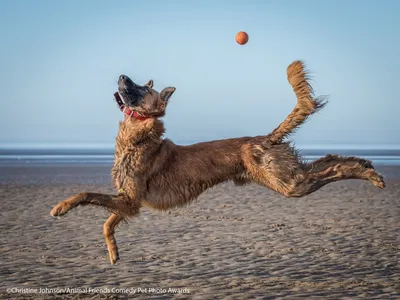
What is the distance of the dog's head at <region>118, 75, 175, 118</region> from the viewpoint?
7922mm

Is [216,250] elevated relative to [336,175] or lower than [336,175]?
lower

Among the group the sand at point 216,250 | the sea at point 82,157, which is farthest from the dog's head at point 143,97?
the sea at point 82,157

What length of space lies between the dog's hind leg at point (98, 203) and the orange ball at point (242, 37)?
278cm

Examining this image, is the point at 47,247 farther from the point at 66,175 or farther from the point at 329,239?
the point at 66,175

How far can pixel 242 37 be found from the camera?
9117 mm

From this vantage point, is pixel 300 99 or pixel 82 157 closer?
pixel 300 99

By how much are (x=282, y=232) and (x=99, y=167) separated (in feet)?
65.1

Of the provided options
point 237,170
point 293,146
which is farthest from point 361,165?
point 237,170

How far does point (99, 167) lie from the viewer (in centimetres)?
3142

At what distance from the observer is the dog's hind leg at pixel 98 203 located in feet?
24.0

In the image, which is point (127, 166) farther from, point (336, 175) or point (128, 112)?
point (336, 175)

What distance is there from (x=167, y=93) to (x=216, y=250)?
3.76 m

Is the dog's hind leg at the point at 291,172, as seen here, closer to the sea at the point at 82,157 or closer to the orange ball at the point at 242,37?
the orange ball at the point at 242,37

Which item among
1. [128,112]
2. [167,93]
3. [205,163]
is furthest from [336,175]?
[128,112]
